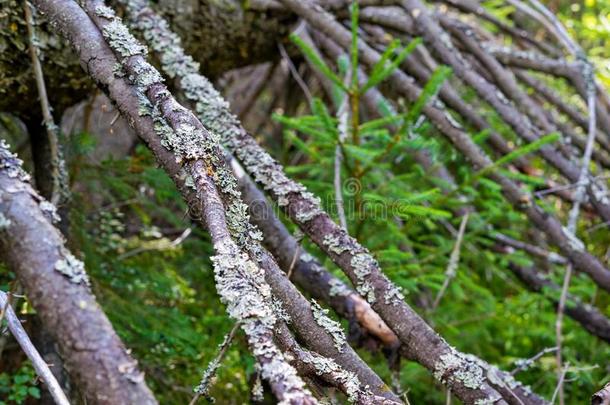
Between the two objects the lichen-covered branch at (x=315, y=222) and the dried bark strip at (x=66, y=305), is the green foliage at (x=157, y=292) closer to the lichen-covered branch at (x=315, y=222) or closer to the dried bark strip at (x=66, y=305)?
the lichen-covered branch at (x=315, y=222)

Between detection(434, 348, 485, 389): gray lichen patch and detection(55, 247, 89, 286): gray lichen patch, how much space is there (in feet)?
2.65

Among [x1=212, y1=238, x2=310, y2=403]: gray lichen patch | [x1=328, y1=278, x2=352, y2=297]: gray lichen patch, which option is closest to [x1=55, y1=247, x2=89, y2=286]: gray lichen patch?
[x1=212, y1=238, x2=310, y2=403]: gray lichen patch

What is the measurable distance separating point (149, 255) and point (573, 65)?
7.44ft

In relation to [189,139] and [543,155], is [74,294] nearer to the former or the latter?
[189,139]

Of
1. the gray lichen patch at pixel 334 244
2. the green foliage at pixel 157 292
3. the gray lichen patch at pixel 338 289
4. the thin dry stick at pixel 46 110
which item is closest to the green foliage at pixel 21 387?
the green foliage at pixel 157 292

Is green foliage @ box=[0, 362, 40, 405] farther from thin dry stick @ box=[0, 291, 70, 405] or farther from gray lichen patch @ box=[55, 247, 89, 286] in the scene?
gray lichen patch @ box=[55, 247, 89, 286]

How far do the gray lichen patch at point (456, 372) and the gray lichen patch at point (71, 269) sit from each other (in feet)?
2.65

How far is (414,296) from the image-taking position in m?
2.79

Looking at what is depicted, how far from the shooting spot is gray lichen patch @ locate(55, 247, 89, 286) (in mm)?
847

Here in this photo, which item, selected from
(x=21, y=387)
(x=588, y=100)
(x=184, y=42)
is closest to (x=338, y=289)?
(x=21, y=387)

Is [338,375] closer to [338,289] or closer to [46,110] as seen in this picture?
[338,289]

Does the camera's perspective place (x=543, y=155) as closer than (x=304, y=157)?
Yes

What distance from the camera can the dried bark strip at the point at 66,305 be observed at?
2.62 feet

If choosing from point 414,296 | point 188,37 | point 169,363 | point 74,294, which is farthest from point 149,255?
point 74,294
